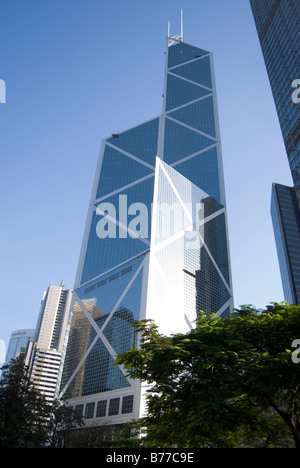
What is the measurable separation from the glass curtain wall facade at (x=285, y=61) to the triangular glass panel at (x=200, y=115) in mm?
83748

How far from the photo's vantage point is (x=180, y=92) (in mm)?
168750

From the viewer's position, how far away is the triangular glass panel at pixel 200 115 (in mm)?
157125

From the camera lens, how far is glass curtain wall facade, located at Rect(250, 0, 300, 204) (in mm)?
49906

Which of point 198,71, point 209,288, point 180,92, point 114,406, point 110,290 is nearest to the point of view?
point 114,406

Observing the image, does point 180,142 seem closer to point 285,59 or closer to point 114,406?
point 285,59

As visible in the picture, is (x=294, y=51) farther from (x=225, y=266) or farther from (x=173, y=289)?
(x=225, y=266)

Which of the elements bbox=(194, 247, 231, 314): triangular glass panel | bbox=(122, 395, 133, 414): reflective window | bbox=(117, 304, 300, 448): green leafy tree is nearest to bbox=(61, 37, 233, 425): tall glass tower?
bbox=(122, 395, 133, 414): reflective window

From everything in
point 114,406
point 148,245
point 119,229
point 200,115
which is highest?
point 200,115

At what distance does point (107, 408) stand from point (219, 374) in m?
85.8

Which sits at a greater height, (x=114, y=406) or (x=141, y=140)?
(x=141, y=140)

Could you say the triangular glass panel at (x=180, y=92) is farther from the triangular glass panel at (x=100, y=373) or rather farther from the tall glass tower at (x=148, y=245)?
the triangular glass panel at (x=100, y=373)

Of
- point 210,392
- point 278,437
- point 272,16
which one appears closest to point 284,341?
point 210,392

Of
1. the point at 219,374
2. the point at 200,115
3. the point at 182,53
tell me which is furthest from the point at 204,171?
the point at 219,374

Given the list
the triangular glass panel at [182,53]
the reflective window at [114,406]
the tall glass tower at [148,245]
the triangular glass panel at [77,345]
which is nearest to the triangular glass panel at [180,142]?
the tall glass tower at [148,245]
